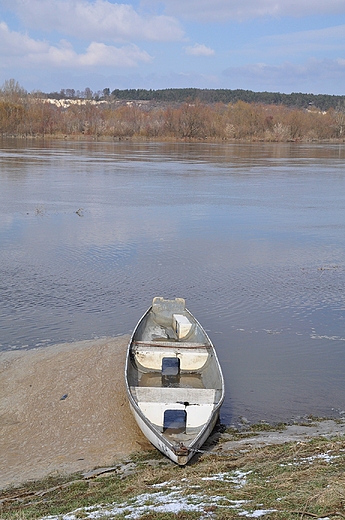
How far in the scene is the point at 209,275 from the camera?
1491cm

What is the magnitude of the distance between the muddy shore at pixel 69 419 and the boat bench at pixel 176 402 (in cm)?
35

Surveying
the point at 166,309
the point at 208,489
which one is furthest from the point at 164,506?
the point at 166,309

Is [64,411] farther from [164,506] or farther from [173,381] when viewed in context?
[164,506]

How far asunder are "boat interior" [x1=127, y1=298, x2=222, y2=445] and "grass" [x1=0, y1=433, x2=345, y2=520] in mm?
590

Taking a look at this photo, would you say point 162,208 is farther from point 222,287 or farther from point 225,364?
point 225,364

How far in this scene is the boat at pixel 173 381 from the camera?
6.99 meters

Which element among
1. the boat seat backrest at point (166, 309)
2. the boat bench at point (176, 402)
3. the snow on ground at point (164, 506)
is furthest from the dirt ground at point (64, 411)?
the snow on ground at point (164, 506)

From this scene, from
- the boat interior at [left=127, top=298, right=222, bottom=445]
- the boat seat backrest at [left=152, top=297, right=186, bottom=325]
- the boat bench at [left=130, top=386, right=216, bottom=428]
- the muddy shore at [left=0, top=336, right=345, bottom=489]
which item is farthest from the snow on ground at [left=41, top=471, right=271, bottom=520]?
the boat seat backrest at [left=152, top=297, right=186, bottom=325]

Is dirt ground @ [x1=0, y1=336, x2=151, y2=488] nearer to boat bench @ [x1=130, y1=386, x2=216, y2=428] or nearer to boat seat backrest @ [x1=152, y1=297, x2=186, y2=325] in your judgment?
boat bench @ [x1=130, y1=386, x2=216, y2=428]

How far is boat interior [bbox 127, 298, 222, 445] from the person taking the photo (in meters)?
7.45

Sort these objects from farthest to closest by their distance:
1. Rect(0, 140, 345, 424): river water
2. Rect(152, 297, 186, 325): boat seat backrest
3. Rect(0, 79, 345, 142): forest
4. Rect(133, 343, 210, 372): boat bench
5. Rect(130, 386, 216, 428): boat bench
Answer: Rect(0, 79, 345, 142): forest < Rect(152, 297, 186, 325): boat seat backrest < Rect(0, 140, 345, 424): river water < Rect(133, 343, 210, 372): boat bench < Rect(130, 386, 216, 428): boat bench

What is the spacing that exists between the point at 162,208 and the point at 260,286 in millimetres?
11366

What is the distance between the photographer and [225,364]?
9.99 m

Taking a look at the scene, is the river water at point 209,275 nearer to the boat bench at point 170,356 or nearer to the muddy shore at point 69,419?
the boat bench at point 170,356
